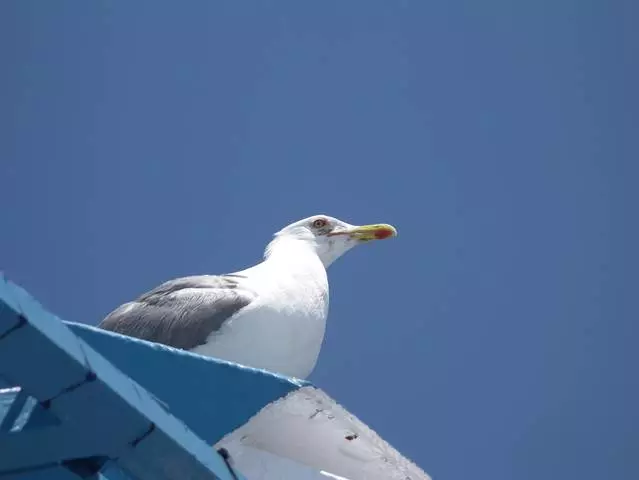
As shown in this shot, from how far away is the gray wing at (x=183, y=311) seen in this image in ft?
13.5

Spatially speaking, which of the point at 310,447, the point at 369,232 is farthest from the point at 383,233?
the point at 310,447

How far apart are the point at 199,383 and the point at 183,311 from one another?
231cm

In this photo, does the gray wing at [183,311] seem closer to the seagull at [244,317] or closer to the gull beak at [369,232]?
the seagull at [244,317]

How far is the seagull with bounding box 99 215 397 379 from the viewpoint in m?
4.01

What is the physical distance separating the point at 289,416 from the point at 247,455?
113 millimetres

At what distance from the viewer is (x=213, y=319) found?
4090mm

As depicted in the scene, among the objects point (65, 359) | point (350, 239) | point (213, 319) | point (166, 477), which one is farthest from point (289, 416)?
point (350, 239)

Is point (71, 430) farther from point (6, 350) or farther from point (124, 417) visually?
point (6, 350)

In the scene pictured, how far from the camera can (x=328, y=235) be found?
218 inches

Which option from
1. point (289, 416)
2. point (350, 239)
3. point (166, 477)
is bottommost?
point (350, 239)

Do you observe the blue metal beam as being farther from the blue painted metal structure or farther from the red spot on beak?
the red spot on beak

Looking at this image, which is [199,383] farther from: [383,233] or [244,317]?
[383,233]

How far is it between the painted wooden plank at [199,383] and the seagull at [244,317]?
1.82 m

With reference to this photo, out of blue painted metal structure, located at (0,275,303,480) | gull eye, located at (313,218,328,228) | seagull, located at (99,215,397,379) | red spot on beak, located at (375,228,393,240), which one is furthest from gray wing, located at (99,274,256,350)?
blue painted metal structure, located at (0,275,303,480)
